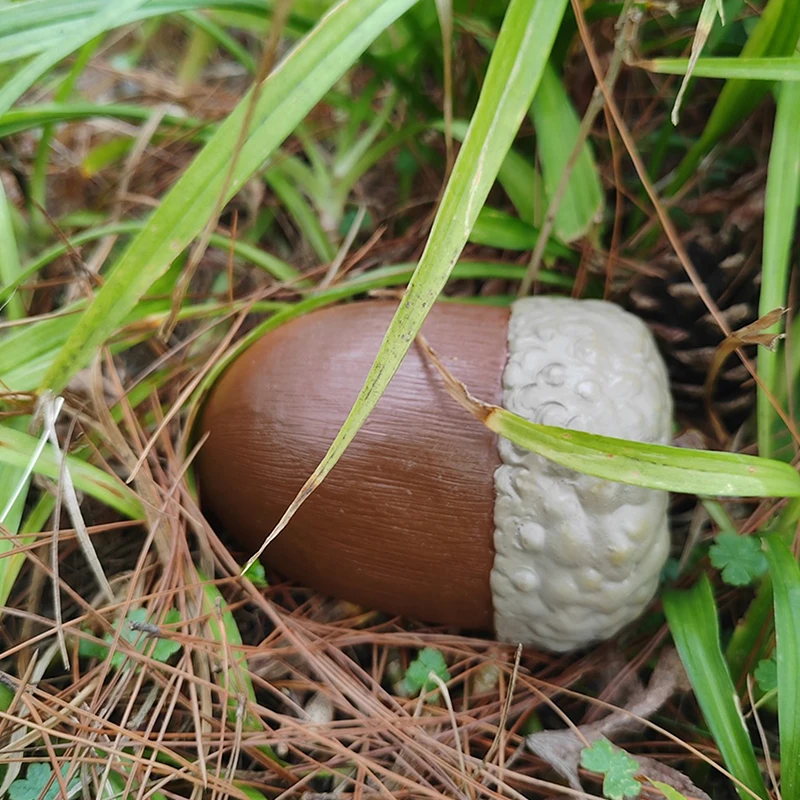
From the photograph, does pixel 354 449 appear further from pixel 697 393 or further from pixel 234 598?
pixel 697 393

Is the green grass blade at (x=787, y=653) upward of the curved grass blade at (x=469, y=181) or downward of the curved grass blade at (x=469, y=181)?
downward

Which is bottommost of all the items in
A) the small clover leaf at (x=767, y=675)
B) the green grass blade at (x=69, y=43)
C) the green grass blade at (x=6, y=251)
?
the small clover leaf at (x=767, y=675)

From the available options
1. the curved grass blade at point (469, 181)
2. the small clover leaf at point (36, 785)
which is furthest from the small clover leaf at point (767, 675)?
the small clover leaf at point (36, 785)

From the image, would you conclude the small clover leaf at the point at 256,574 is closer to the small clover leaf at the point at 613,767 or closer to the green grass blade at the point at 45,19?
the small clover leaf at the point at 613,767

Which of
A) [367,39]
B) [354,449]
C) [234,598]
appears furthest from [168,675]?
[367,39]

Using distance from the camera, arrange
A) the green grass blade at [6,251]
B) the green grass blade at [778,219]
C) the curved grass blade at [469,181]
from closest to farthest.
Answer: the curved grass blade at [469,181]
the green grass blade at [778,219]
the green grass blade at [6,251]

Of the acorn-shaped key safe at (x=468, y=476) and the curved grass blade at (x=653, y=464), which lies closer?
the curved grass blade at (x=653, y=464)

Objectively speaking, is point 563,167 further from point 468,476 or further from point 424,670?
point 424,670

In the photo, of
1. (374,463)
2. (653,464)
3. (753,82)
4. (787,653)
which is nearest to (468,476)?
(374,463)
